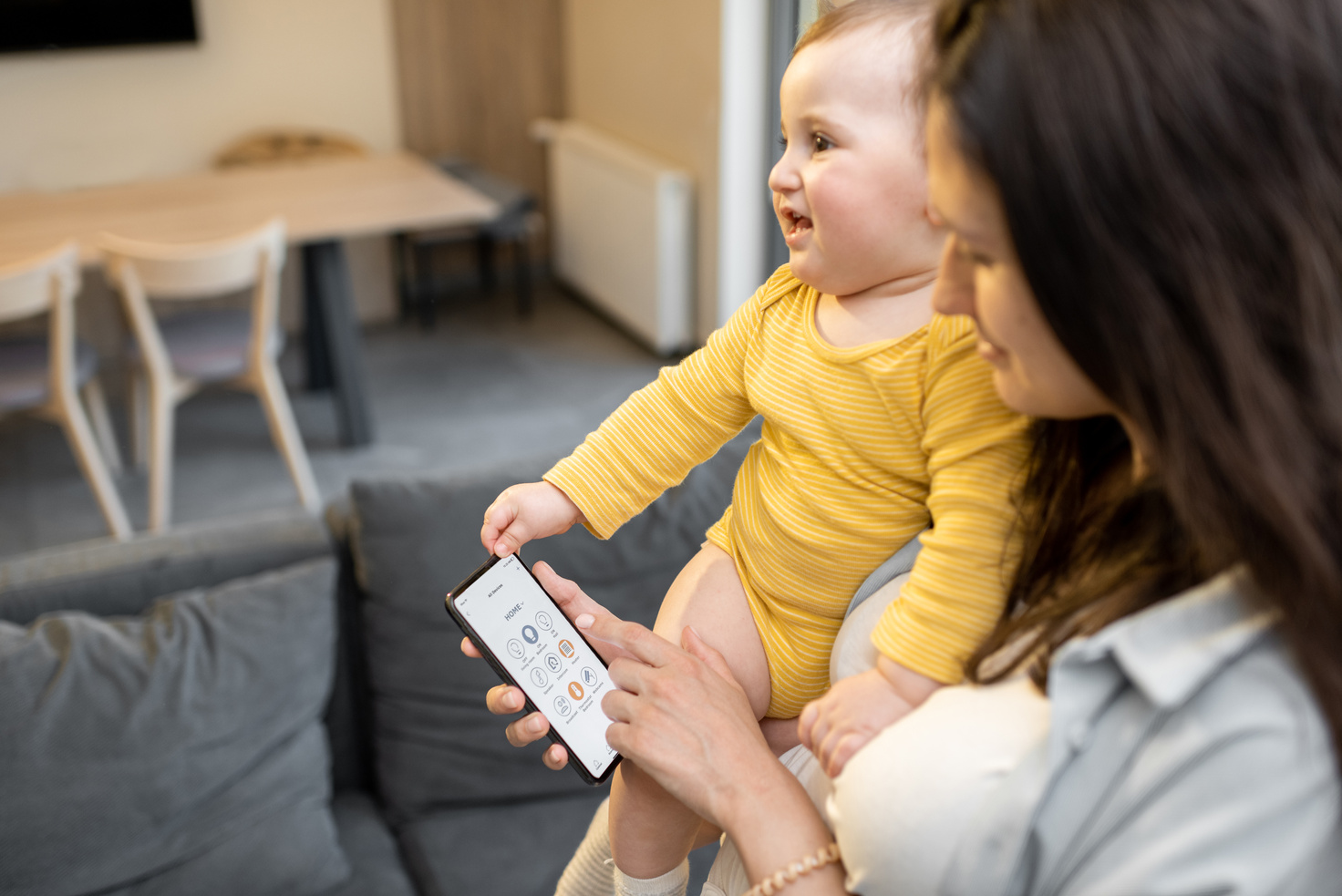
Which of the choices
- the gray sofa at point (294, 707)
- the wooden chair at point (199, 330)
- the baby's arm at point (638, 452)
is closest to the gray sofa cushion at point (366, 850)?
the gray sofa at point (294, 707)

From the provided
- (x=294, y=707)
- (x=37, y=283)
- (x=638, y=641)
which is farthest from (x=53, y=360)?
(x=638, y=641)

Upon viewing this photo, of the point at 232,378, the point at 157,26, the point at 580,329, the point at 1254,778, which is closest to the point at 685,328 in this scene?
the point at 580,329

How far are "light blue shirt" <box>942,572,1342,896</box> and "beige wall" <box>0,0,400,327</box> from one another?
4451mm

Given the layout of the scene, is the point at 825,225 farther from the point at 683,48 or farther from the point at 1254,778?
the point at 683,48

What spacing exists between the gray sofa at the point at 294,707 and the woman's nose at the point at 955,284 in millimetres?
920

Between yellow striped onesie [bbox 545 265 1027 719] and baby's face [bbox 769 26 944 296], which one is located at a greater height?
baby's face [bbox 769 26 944 296]

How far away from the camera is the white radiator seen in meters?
4.05

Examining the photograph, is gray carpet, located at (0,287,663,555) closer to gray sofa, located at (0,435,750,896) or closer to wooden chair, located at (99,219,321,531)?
wooden chair, located at (99,219,321,531)

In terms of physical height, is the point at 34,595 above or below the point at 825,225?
below

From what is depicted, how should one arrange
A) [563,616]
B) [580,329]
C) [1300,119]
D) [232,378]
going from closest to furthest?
[1300,119], [563,616], [232,378], [580,329]

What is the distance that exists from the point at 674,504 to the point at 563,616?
75cm

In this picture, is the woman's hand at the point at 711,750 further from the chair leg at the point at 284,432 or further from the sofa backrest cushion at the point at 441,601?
the chair leg at the point at 284,432

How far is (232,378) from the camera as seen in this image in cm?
301

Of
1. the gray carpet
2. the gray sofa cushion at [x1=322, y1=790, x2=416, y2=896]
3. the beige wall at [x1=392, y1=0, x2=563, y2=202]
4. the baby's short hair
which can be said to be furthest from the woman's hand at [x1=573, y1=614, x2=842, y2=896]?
→ the beige wall at [x1=392, y1=0, x2=563, y2=202]
